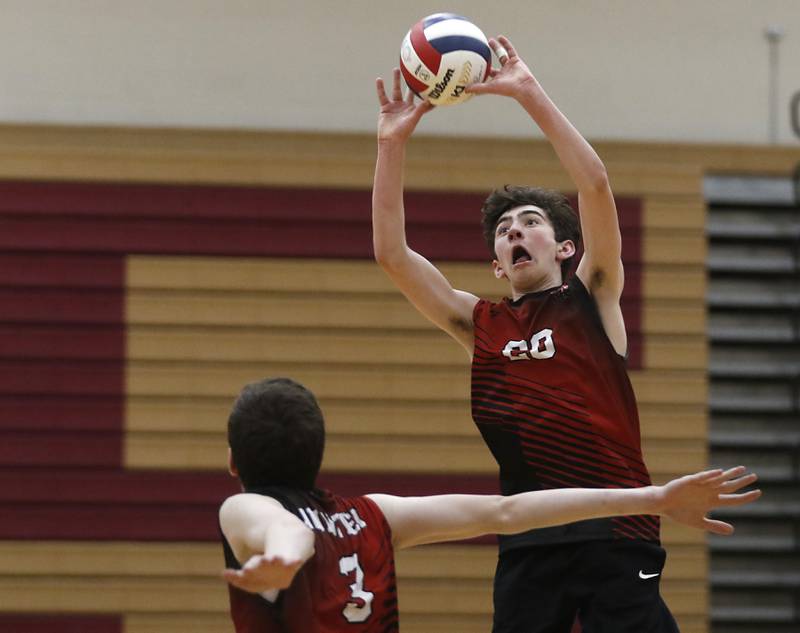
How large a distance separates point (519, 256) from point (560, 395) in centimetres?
55

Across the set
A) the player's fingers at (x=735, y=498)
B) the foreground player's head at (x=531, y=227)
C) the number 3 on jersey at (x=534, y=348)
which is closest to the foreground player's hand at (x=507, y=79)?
the foreground player's head at (x=531, y=227)

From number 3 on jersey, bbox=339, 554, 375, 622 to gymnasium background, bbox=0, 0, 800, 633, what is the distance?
18.3 ft

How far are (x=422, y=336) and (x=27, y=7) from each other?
3328 millimetres

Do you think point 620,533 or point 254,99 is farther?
point 254,99

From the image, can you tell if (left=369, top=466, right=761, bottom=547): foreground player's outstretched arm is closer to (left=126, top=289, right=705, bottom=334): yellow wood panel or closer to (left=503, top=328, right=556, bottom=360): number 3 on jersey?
(left=503, top=328, right=556, bottom=360): number 3 on jersey

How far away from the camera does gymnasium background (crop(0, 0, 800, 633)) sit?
8.56 m

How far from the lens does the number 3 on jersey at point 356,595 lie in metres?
2.96

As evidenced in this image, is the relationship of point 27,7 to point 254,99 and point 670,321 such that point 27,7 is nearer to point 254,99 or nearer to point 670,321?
point 254,99

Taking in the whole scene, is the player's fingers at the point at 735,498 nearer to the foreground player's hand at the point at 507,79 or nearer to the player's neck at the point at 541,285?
the player's neck at the point at 541,285

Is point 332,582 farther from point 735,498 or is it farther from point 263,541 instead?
point 735,498

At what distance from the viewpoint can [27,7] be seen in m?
8.63

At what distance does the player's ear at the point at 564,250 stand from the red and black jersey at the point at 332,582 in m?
1.85

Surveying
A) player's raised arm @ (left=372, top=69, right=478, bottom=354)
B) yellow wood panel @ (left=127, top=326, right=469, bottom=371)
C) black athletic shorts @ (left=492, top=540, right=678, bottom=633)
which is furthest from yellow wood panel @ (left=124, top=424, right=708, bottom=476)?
black athletic shorts @ (left=492, top=540, right=678, bottom=633)

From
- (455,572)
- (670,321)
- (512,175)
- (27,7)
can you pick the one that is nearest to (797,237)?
(670,321)
